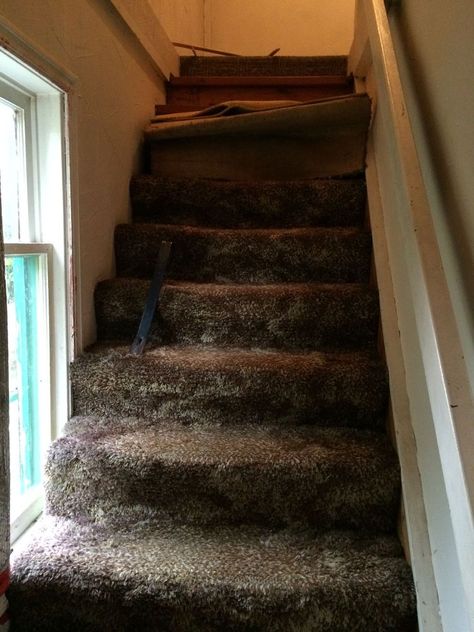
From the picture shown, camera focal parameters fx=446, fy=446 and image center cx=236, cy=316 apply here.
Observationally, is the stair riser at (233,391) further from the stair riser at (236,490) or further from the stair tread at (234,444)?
the stair riser at (236,490)

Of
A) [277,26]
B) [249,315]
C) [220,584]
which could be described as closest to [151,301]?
[249,315]

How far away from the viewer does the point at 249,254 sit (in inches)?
60.3

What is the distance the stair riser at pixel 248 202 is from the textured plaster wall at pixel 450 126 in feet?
1.86

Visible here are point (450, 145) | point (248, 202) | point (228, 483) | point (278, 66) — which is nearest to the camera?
point (450, 145)

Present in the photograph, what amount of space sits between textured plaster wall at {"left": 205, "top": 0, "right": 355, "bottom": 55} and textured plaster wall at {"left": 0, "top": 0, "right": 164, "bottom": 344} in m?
1.58

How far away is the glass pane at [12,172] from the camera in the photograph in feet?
3.59

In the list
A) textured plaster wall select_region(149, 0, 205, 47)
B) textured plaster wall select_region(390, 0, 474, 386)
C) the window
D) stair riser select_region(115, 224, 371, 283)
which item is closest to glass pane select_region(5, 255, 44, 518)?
the window

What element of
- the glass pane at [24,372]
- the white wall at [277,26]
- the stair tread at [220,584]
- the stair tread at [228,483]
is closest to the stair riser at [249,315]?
the glass pane at [24,372]

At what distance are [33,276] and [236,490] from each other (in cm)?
75

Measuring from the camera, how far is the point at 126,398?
123cm

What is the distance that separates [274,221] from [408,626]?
1284mm

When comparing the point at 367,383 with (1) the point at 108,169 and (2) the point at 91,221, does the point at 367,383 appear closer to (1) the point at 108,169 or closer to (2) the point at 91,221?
(2) the point at 91,221

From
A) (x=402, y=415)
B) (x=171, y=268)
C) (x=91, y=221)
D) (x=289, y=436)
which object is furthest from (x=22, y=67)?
(x=402, y=415)

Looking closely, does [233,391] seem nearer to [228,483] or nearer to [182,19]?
[228,483]
